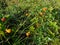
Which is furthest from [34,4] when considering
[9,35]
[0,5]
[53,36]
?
[9,35]

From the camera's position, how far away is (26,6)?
5047mm

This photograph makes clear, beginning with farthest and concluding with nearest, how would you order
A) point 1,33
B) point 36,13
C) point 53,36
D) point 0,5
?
point 0,5
point 36,13
point 53,36
point 1,33

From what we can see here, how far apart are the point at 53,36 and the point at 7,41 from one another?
1.08 m

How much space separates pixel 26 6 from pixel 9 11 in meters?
0.55

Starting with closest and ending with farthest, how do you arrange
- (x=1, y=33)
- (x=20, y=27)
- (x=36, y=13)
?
(x=1, y=33)
(x=20, y=27)
(x=36, y=13)

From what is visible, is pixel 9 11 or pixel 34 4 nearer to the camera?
pixel 9 11

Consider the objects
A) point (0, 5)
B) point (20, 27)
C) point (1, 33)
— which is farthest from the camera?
point (0, 5)

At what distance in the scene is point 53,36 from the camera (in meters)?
4.41

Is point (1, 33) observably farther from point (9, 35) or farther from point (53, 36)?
point (53, 36)

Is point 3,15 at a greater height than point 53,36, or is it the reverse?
point 3,15

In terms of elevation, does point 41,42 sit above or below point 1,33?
below

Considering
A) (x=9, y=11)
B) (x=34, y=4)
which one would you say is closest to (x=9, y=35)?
(x=9, y=11)

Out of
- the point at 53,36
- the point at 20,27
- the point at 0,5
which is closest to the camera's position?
the point at 20,27

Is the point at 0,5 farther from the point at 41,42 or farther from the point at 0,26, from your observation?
the point at 41,42
